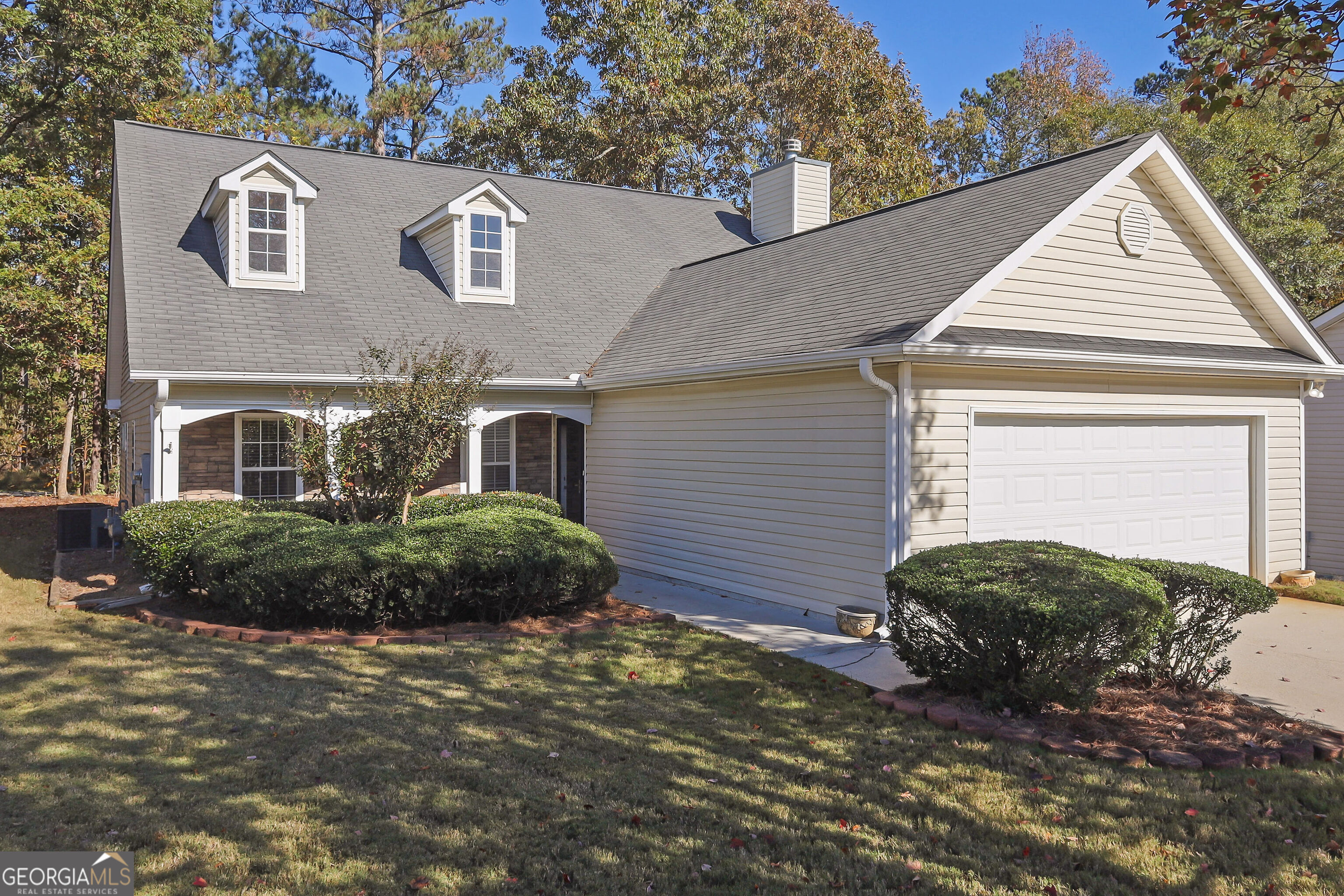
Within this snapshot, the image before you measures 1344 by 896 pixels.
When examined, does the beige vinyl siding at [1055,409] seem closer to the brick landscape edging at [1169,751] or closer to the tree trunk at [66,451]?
the brick landscape edging at [1169,751]

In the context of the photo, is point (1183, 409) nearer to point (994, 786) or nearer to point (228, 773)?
point (994, 786)

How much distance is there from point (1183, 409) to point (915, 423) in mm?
4226

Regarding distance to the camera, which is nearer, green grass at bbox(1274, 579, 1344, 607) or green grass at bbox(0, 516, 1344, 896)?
green grass at bbox(0, 516, 1344, 896)

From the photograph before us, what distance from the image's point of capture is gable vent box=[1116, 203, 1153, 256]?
10.5m

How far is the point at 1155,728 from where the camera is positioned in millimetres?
6047

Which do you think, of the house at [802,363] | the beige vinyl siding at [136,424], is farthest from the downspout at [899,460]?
the beige vinyl siding at [136,424]

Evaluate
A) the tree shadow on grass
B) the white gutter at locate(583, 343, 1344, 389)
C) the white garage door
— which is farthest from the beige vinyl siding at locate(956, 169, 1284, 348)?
the tree shadow on grass

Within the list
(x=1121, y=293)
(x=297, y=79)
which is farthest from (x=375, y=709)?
(x=297, y=79)

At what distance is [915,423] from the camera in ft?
29.5

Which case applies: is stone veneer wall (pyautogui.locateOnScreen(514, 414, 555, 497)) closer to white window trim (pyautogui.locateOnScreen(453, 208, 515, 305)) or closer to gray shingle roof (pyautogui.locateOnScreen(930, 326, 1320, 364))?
white window trim (pyautogui.locateOnScreen(453, 208, 515, 305))

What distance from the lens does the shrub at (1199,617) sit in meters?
6.50

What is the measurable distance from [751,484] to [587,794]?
20.6ft

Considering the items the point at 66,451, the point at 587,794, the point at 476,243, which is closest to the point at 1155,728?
the point at 587,794

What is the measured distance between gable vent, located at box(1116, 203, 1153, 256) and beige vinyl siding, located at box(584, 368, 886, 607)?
3912 mm
